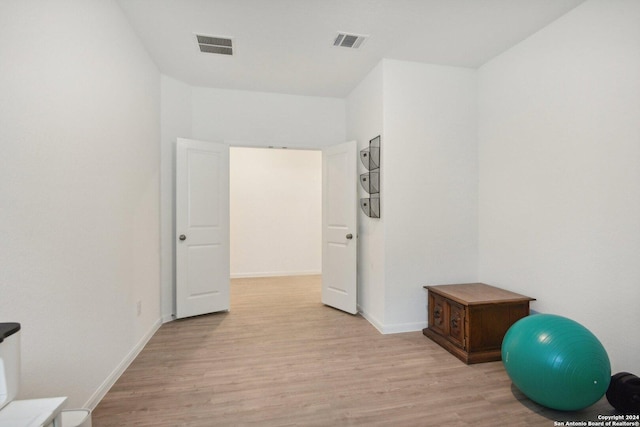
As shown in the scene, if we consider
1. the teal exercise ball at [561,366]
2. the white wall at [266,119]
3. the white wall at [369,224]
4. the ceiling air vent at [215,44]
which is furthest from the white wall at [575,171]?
the ceiling air vent at [215,44]

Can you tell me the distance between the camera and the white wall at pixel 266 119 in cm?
373

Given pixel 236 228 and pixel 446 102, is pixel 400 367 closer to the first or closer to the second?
pixel 446 102

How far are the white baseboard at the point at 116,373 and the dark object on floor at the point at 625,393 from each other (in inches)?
128

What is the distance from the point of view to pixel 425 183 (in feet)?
10.2

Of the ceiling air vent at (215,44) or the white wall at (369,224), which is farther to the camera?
the white wall at (369,224)

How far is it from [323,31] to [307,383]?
2934 mm

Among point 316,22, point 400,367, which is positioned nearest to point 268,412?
point 400,367

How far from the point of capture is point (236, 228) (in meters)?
5.59

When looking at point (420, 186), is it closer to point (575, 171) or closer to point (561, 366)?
point (575, 171)

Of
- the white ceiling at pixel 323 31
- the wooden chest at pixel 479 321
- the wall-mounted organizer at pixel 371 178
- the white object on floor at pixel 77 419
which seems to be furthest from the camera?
the wall-mounted organizer at pixel 371 178

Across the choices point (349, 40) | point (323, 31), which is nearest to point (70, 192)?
point (323, 31)

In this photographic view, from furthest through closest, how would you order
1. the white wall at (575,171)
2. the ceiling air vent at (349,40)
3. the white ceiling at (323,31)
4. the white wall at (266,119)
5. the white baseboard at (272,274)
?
the white baseboard at (272,274) < the white wall at (266,119) < the ceiling air vent at (349,40) < the white ceiling at (323,31) < the white wall at (575,171)

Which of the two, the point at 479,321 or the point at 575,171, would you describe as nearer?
the point at 575,171

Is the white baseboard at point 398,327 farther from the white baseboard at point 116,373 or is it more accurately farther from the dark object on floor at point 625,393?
the white baseboard at point 116,373
